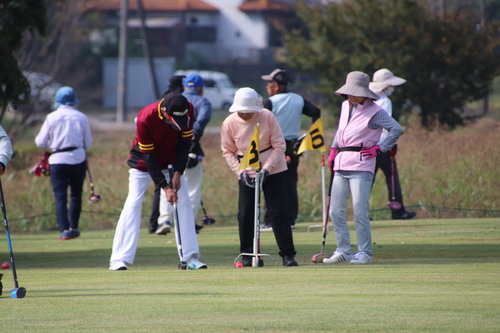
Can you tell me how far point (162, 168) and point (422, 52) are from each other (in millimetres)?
18029

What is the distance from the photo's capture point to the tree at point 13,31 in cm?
1177

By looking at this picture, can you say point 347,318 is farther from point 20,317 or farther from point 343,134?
point 343,134

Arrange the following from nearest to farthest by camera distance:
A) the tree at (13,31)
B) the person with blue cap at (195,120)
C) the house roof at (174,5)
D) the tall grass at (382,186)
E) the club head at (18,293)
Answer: the club head at (18,293), the tree at (13,31), the person with blue cap at (195,120), the tall grass at (382,186), the house roof at (174,5)

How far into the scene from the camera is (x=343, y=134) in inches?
400

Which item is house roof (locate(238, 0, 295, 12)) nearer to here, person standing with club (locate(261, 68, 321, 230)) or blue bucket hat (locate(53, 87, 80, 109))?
blue bucket hat (locate(53, 87, 80, 109))

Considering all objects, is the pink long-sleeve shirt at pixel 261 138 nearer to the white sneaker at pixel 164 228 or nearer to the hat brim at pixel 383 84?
the hat brim at pixel 383 84

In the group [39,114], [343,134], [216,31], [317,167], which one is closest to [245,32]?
[216,31]

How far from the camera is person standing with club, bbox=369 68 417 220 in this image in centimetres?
1333

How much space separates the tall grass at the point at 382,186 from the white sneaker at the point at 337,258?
19.9 ft

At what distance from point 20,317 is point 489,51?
2124 centimetres

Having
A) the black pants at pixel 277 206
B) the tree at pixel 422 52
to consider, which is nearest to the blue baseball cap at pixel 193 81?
the black pants at pixel 277 206

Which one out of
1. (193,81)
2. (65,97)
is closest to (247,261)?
(193,81)

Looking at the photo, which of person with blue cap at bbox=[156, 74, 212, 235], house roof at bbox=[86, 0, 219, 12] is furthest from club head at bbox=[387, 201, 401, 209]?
house roof at bbox=[86, 0, 219, 12]

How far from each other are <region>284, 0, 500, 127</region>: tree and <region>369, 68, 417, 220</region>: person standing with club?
10990mm
